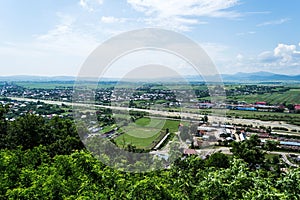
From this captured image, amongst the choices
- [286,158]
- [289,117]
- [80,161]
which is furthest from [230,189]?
[289,117]

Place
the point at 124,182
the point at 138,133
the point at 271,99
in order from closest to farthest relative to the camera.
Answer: the point at 124,182
the point at 138,133
the point at 271,99

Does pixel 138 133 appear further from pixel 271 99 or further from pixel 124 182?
pixel 271 99

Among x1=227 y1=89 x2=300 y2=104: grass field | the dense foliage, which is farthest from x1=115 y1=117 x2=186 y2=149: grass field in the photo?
x1=227 y1=89 x2=300 y2=104: grass field

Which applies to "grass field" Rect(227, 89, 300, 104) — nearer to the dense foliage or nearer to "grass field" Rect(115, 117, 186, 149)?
"grass field" Rect(115, 117, 186, 149)

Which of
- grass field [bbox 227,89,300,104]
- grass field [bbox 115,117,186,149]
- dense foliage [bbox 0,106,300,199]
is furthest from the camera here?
grass field [bbox 227,89,300,104]

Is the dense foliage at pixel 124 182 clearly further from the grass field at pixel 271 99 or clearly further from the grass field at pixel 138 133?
the grass field at pixel 271 99

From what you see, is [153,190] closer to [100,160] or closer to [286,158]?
[100,160]

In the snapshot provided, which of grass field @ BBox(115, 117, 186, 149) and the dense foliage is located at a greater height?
grass field @ BBox(115, 117, 186, 149)

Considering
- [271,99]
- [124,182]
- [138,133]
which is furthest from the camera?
[271,99]

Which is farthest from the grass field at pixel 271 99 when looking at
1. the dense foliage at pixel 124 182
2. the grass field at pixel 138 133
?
the dense foliage at pixel 124 182

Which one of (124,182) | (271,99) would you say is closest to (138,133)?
(124,182)

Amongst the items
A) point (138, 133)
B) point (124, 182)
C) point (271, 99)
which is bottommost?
point (271, 99)
